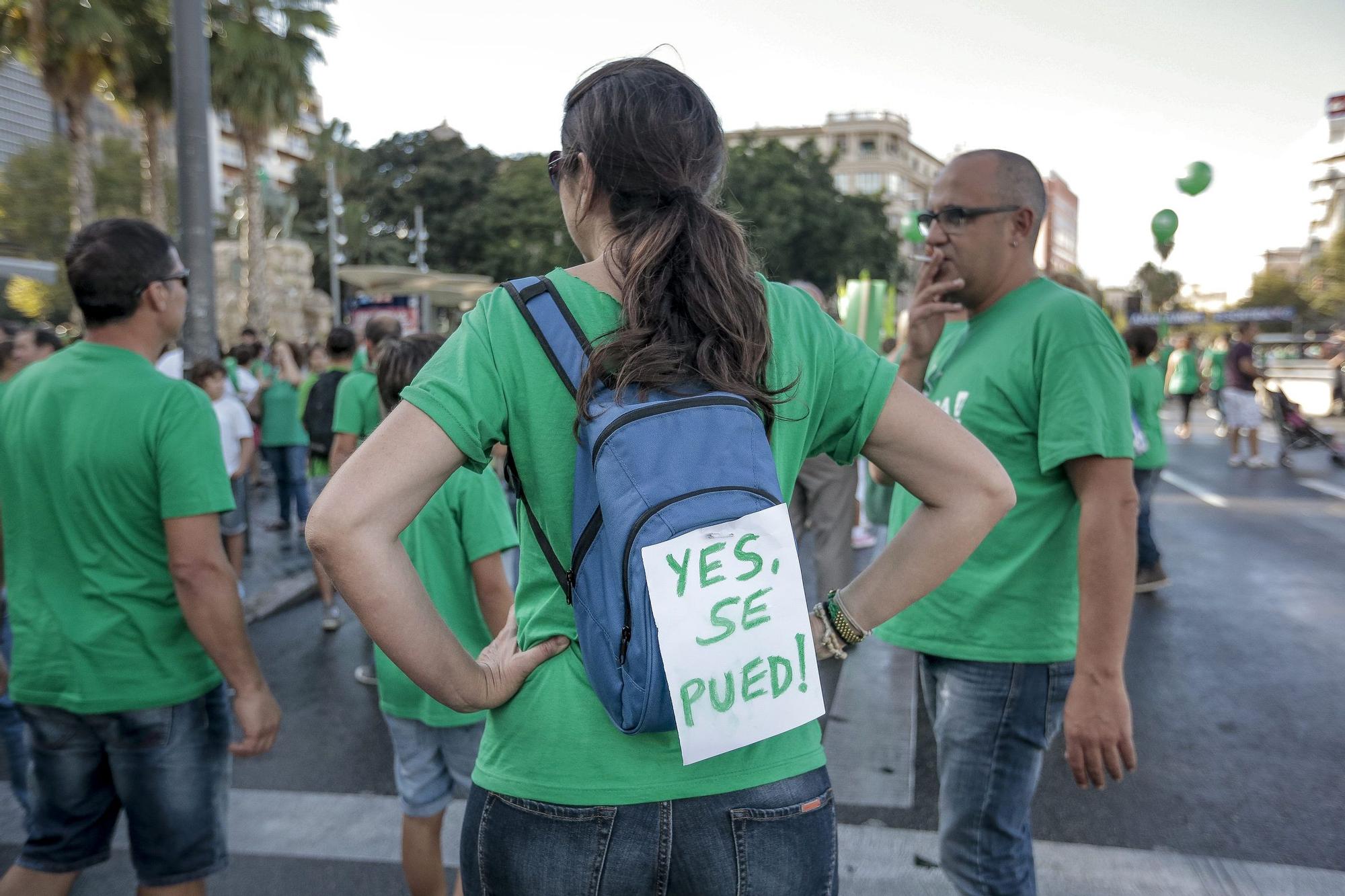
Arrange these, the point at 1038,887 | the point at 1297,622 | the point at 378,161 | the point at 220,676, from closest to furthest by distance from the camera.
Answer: the point at 220,676 < the point at 1038,887 < the point at 1297,622 < the point at 378,161

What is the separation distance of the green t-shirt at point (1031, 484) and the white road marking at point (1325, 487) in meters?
11.6

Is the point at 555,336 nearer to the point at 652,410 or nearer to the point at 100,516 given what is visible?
the point at 652,410

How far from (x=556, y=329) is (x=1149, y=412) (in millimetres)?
6830

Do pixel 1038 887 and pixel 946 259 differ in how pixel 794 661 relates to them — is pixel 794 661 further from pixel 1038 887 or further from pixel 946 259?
pixel 1038 887

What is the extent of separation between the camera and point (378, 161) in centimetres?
5284

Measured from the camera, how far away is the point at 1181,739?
4.60 meters

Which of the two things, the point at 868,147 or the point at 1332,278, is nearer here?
the point at 1332,278

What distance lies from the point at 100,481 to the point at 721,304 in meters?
1.69

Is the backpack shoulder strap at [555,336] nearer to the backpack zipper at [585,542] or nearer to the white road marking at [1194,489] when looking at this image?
the backpack zipper at [585,542]

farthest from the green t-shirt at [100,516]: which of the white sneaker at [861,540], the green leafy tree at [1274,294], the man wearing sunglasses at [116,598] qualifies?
the green leafy tree at [1274,294]

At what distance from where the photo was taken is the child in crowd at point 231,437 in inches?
259

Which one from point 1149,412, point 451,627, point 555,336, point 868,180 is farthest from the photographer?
point 868,180

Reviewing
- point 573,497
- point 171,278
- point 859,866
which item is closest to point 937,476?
point 573,497

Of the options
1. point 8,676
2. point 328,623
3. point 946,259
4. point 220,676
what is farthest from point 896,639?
point 328,623
